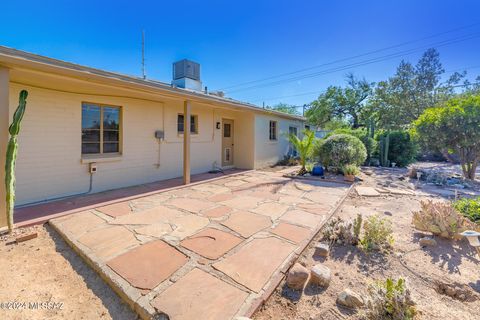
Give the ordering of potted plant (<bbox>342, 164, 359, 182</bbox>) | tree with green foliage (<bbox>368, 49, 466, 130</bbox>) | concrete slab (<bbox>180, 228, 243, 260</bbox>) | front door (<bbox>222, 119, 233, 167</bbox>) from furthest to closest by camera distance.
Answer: tree with green foliage (<bbox>368, 49, 466, 130</bbox>)
front door (<bbox>222, 119, 233, 167</bbox>)
potted plant (<bbox>342, 164, 359, 182</bbox>)
concrete slab (<bbox>180, 228, 243, 260</bbox>)

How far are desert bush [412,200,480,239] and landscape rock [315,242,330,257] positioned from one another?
1.88 m

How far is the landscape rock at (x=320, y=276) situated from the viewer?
7.01ft

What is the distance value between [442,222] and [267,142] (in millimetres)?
7705

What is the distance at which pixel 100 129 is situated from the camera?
17.9ft

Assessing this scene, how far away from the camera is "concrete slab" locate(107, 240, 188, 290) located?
211 cm

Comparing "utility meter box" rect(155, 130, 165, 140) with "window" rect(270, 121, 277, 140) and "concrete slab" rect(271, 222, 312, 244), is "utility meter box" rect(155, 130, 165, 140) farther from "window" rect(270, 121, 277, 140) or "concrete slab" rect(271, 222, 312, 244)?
"window" rect(270, 121, 277, 140)

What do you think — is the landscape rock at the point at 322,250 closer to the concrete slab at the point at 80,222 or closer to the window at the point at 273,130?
the concrete slab at the point at 80,222

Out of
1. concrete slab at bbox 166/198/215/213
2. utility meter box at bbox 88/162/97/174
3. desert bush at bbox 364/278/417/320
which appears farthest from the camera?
utility meter box at bbox 88/162/97/174

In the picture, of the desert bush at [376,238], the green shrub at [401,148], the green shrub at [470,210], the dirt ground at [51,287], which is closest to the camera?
the dirt ground at [51,287]

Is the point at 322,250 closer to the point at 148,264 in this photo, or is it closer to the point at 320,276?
the point at 320,276

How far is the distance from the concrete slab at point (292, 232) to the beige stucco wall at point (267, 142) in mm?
6234

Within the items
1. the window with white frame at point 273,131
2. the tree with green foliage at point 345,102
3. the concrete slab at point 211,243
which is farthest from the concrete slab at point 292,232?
the tree with green foliage at point 345,102

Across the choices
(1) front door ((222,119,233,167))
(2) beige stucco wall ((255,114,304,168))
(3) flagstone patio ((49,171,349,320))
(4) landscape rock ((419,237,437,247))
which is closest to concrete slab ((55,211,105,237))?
(3) flagstone patio ((49,171,349,320))

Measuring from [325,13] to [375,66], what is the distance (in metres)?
11.4
